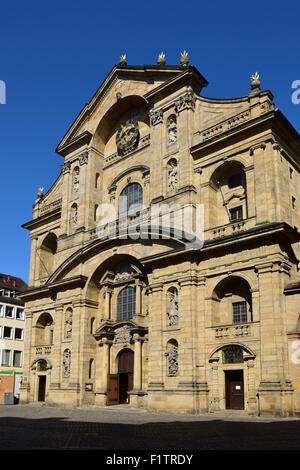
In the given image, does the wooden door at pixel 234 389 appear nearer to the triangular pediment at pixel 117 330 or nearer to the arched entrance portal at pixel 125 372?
the triangular pediment at pixel 117 330

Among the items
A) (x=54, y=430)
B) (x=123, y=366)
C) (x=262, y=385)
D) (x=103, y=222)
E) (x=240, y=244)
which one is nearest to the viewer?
(x=54, y=430)

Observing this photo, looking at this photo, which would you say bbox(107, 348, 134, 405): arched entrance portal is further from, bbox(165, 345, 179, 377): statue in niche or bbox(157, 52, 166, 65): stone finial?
bbox(157, 52, 166, 65): stone finial

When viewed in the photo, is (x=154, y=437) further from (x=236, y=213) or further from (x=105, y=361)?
(x=105, y=361)

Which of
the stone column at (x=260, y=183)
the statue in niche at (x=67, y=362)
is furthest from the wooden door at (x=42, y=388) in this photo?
the stone column at (x=260, y=183)

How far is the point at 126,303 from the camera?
34562 millimetres

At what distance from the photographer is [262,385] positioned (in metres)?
24.2

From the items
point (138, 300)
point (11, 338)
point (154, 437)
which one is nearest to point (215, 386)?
point (138, 300)

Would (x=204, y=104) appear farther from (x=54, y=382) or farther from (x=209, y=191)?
(x=54, y=382)

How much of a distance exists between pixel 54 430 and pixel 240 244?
45.3ft

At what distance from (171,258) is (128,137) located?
12.8 metres

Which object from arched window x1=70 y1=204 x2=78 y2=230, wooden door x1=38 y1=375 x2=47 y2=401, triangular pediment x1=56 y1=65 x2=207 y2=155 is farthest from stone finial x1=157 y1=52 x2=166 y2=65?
wooden door x1=38 y1=375 x2=47 y2=401

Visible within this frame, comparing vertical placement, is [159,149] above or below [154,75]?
below
